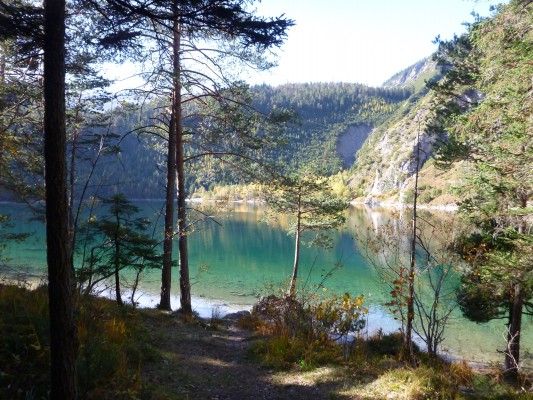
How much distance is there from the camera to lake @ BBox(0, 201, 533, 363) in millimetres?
12523

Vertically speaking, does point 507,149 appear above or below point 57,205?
above

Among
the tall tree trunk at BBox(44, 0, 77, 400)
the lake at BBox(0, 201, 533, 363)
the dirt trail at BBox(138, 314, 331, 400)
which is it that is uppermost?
the tall tree trunk at BBox(44, 0, 77, 400)

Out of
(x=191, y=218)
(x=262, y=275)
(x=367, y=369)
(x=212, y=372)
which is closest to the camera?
(x=367, y=369)

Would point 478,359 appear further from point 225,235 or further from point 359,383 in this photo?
point 225,235

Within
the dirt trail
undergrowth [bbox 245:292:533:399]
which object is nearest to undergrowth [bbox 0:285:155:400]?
the dirt trail

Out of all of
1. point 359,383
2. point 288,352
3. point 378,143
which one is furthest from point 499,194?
point 378,143

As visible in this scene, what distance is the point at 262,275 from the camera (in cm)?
2403

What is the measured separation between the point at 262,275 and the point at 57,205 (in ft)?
71.7

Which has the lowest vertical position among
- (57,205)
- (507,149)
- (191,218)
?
(191,218)

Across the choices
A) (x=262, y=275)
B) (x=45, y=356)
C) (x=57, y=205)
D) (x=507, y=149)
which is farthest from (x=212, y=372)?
(x=262, y=275)

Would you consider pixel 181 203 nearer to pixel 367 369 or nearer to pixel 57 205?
pixel 367 369

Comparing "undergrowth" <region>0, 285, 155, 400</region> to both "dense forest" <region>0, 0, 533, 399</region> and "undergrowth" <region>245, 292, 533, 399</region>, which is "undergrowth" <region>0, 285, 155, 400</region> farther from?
"undergrowth" <region>245, 292, 533, 399</region>

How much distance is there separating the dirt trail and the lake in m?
1.95

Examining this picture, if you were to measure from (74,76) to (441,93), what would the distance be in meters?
10.8
